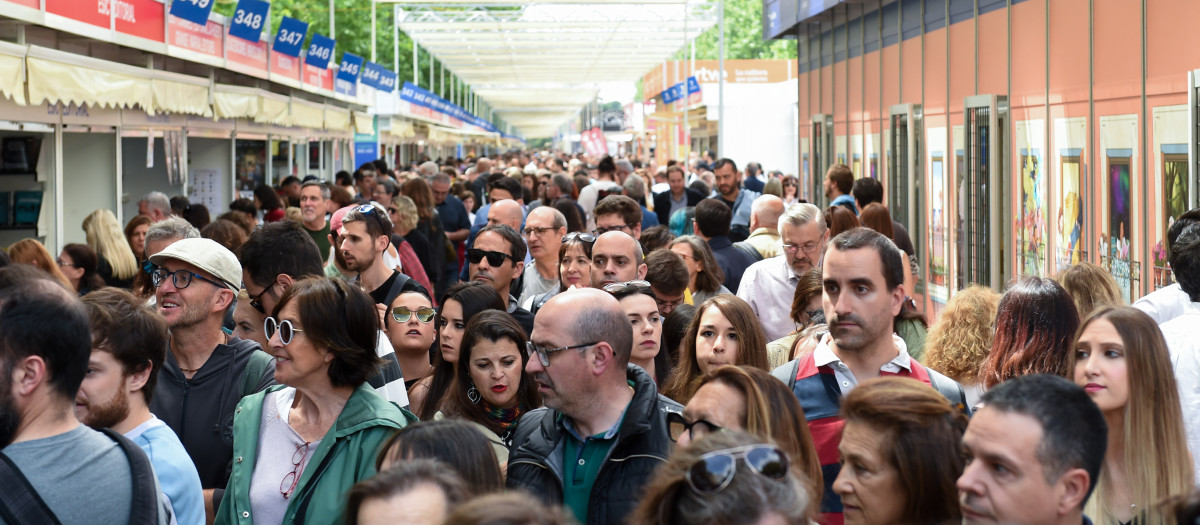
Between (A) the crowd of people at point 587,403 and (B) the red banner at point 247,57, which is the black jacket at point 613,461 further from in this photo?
(B) the red banner at point 247,57

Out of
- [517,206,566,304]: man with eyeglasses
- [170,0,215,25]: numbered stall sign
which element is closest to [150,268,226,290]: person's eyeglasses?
[517,206,566,304]: man with eyeglasses

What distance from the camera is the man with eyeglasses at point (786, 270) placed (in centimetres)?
760

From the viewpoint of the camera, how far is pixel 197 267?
A: 4988 millimetres

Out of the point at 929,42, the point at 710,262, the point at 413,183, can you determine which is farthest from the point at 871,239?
the point at 929,42

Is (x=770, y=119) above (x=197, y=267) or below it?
above

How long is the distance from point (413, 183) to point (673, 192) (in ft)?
14.5

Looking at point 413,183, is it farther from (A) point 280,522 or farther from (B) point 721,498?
(B) point 721,498

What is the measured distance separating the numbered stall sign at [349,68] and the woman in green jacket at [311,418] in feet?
71.5

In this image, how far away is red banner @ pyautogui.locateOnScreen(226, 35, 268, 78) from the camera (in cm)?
1650

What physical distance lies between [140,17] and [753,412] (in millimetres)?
10723

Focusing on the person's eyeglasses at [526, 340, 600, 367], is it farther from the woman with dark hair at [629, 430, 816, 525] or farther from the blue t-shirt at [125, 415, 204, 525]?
the woman with dark hair at [629, 430, 816, 525]

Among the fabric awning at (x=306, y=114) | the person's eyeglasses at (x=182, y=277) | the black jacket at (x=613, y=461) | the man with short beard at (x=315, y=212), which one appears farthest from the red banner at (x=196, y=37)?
the black jacket at (x=613, y=461)

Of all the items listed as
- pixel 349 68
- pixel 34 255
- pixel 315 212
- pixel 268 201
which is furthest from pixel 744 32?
pixel 34 255

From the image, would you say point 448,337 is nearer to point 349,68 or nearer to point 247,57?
point 247,57
